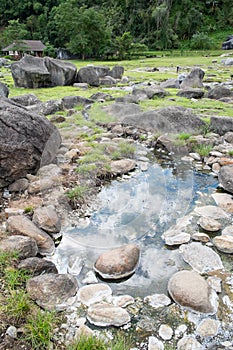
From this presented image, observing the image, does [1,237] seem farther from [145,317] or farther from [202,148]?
[202,148]

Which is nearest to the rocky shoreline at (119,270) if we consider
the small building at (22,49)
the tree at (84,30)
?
the tree at (84,30)

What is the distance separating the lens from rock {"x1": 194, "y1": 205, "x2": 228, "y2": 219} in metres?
5.13

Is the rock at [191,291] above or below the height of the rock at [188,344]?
above

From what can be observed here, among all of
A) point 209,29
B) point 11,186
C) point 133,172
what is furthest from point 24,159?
point 209,29

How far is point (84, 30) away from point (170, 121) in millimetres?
35701

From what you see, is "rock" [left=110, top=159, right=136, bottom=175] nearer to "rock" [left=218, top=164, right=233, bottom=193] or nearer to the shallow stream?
the shallow stream

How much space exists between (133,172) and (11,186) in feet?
8.69

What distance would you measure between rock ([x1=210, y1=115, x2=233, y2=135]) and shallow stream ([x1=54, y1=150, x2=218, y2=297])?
1.94 meters

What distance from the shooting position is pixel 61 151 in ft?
24.1

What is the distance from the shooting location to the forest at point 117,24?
4016 centimetres

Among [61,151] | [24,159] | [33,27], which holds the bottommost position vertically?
[61,151]

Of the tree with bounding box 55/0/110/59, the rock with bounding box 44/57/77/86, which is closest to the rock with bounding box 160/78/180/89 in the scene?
the rock with bounding box 44/57/77/86

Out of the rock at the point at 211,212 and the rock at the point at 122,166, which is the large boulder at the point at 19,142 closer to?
the rock at the point at 122,166

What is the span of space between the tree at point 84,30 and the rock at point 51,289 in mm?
39766
